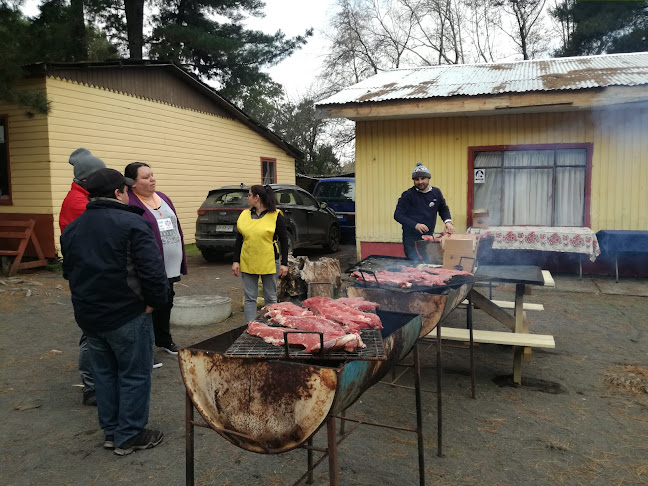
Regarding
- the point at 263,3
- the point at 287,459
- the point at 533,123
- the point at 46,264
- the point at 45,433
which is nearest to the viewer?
the point at 287,459

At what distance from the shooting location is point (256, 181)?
1819cm

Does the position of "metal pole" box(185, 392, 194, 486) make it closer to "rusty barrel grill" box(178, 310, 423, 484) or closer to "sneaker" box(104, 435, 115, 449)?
"rusty barrel grill" box(178, 310, 423, 484)

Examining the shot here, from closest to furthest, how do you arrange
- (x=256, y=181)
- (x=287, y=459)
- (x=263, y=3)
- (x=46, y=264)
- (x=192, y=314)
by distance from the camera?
(x=287, y=459) → (x=192, y=314) → (x=46, y=264) → (x=256, y=181) → (x=263, y=3)

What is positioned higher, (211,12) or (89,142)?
(211,12)

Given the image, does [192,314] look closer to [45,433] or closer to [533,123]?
[45,433]

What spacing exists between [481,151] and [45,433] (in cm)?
876

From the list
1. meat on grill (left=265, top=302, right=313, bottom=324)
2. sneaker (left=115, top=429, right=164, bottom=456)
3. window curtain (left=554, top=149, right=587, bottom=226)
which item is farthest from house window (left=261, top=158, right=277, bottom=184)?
meat on grill (left=265, top=302, right=313, bottom=324)

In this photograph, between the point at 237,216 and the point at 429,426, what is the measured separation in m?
7.74

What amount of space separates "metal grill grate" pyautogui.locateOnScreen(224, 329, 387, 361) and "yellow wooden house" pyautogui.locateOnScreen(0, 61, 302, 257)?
31.4ft

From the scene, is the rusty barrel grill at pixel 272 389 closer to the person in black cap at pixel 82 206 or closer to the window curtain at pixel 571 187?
the person in black cap at pixel 82 206

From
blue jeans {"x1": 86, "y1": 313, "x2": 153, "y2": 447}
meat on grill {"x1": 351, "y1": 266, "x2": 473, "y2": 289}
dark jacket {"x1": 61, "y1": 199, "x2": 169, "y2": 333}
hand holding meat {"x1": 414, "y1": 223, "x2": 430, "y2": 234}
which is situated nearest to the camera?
dark jacket {"x1": 61, "y1": 199, "x2": 169, "y2": 333}

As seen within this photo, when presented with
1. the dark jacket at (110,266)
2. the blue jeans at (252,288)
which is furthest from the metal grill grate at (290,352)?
the blue jeans at (252,288)

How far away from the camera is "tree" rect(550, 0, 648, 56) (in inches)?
770

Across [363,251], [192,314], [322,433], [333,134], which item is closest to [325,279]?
[192,314]
